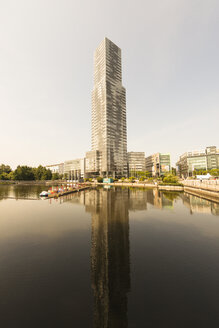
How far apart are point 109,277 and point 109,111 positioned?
181 metres

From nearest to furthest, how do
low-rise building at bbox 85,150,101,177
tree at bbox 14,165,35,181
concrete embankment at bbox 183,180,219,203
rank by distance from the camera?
concrete embankment at bbox 183,180,219,203
tree at bbox 14,165,35,181
low-rise building at bbox 85,150,101,177

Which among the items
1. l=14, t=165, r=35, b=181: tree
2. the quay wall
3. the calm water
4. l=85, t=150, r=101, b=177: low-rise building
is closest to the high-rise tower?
l=85, t=150, r=101, b=177: low-rise building

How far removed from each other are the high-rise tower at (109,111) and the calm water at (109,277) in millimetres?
149430

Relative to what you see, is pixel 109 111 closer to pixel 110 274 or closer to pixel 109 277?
pixel 110 274

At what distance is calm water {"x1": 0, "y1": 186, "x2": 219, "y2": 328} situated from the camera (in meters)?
7.69

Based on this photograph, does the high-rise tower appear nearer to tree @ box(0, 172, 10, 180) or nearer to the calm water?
tree @ box(0, 172, 10, 180)

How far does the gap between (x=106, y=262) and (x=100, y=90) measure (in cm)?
19754

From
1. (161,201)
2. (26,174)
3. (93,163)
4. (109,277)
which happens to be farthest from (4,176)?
(109,277)

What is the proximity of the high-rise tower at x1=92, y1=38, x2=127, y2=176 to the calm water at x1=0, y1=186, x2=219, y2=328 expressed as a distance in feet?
490

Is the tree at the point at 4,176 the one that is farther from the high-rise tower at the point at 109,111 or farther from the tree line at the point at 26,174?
the high-rise tower at the point at 109,111

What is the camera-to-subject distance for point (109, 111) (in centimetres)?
17550

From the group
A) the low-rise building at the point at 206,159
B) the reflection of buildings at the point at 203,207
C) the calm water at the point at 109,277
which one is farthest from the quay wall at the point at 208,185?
the low-rise building at the point at 206,159

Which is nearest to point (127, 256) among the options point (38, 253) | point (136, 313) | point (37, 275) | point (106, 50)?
point (136, 313)

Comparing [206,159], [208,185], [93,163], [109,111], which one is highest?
[109,111]
